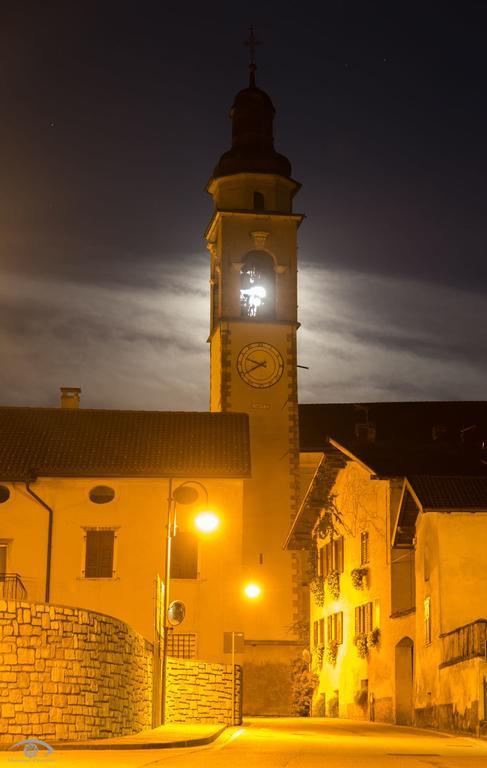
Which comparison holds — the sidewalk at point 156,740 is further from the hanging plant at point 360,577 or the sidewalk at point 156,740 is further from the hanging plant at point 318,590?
the hanging plant at point 318,590

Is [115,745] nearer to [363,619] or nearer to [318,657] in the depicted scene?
[363,619]

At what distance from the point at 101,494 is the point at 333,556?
10.6 m

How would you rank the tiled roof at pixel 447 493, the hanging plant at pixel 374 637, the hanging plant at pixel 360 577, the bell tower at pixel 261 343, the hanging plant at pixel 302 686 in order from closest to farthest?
the tiled roof at pixel 447 493 < the hanging plant at pixel 374 637 < the hanging plant at pixel 360 577 < the hanging plant at pixel 302 686 < the bell tower at pixel 261 343

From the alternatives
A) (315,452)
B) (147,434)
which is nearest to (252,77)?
(315,452)

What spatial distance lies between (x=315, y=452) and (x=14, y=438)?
24.1m

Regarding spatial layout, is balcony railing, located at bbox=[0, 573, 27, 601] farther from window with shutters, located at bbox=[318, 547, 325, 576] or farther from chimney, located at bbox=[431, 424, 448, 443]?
chimney, located at bbox=[431, 424, 448, 443]

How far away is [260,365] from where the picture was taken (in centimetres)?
5681

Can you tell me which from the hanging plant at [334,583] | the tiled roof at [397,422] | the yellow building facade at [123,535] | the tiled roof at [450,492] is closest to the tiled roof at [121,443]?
the yellow building facade at [123,535]

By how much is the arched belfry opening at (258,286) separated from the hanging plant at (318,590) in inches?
488

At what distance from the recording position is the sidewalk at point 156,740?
18.9m

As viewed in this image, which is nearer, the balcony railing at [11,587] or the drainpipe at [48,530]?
the balcony railing at [11,587]

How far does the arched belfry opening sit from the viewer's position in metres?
57.9

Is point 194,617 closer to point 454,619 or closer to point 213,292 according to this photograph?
Result: point 454,619

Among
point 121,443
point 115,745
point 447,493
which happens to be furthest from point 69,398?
point 115,745
